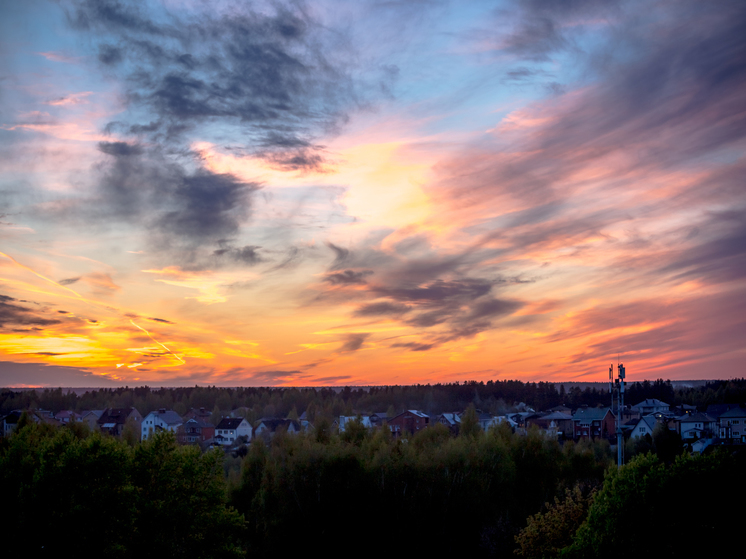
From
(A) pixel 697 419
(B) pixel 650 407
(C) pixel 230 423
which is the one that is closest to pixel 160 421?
(C) pixel 230 423

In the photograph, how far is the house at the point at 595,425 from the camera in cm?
11150

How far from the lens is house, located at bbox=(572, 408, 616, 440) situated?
111500 mm

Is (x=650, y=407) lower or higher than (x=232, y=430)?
higher

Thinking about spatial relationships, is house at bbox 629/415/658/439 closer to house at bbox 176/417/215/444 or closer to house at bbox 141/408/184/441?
house at bbox 176/417/215/444

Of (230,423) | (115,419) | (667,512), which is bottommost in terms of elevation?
(115,419)

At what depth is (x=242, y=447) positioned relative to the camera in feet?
308

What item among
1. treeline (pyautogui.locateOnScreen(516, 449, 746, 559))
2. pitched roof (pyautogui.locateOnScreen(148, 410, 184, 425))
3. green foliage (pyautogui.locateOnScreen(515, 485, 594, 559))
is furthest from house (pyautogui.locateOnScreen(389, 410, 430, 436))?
treeline (pyautogui.locateOnScreen(516, 449, 746, 559))

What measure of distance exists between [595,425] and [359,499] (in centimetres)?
7881

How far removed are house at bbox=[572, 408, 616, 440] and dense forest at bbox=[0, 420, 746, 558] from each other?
51.5 meters

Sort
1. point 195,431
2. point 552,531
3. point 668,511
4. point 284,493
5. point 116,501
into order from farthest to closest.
→ 1. point 195,431
2. point 284,493
3. point 552,531
4. point 116,501
5. point 668,511

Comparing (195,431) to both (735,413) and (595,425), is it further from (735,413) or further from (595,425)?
(735,413)

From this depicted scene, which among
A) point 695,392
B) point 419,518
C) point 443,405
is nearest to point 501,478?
point 419,518

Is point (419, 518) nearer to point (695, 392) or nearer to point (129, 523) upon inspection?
point (129, 523)

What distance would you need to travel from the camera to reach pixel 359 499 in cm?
4900
